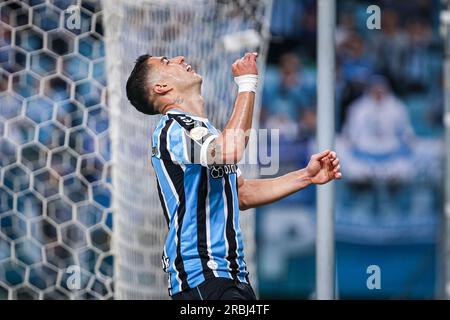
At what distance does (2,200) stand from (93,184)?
0.61 m

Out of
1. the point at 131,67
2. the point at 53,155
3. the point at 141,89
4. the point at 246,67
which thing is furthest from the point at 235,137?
the point at 53,155

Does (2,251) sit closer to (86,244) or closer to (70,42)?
(86,244)

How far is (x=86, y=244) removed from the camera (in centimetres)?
430

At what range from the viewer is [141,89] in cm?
308

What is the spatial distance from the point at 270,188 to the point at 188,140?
15.8 inches

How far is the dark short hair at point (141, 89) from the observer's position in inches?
121

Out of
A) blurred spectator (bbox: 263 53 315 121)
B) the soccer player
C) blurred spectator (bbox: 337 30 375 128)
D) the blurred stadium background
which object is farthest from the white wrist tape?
blurred spectator (bbox: 337 30 375 128)

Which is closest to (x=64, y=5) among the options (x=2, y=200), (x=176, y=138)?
(x=2, y=200)

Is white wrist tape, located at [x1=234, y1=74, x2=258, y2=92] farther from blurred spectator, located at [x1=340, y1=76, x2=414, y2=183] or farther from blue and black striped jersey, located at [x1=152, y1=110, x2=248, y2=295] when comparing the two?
blurred spectator, located at [x1=340, y1=76, x2=414, y2=183]

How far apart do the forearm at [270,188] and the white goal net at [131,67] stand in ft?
2.72

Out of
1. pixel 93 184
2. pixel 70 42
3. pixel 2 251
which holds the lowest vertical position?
pixel 2 251

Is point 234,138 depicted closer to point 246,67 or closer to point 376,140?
point 246,67

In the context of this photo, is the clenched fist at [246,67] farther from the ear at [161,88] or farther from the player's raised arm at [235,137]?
the ear at [161,88]

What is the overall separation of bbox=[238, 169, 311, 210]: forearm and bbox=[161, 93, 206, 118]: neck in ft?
0.93
